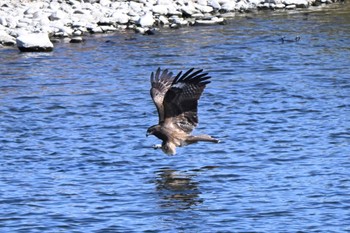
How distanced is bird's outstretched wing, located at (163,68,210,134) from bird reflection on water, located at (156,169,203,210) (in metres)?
0.77

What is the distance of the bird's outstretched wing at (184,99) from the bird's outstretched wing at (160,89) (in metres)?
0.11

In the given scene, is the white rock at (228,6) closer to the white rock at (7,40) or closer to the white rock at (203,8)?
the white rock at (203,8)

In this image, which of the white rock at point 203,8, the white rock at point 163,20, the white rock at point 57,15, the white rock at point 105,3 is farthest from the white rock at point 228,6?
the white rock at point 57,15

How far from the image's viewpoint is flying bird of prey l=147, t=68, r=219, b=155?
16.0 metres

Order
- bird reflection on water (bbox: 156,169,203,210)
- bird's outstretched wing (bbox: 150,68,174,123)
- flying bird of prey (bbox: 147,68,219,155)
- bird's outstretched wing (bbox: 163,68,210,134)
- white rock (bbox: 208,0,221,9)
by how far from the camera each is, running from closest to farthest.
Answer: bird reflection on water (bbox: 156,169,203,210)
bird's outstretched wing (bbox: 163,68,210,134)
flying bird of prey (bbox: 147,68,219,155)
bird's outstretched wing (bbox: 150,68,174,123)
white rock (bbox: 208,0,221,9)

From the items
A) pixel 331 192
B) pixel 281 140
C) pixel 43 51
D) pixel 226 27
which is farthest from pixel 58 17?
pixel 331 192

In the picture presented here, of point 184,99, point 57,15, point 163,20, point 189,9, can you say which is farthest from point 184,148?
point 189,9

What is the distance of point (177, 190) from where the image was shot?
1541 centimetres

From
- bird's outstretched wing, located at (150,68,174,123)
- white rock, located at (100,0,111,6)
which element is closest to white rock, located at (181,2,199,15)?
white rock, located at (100,0,111,6)

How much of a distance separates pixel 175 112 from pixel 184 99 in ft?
1.09

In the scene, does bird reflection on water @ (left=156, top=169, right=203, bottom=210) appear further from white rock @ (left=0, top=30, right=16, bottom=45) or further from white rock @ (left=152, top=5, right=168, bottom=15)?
white rock @ (left=152, top=5, right=168, bottom=15)

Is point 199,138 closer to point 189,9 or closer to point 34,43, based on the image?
point 34,43

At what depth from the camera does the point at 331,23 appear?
30938 millimetres

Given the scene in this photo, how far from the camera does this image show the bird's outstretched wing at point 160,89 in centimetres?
1639
